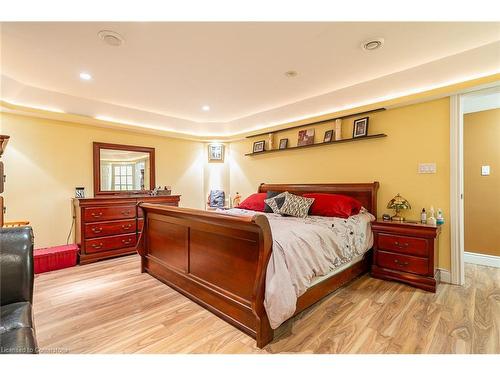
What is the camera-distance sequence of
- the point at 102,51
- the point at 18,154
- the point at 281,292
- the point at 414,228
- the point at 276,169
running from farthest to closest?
the point at 276,169 → the point at 18,154 → the point at 414,228 → the point at 102,51 → the point at 281,292

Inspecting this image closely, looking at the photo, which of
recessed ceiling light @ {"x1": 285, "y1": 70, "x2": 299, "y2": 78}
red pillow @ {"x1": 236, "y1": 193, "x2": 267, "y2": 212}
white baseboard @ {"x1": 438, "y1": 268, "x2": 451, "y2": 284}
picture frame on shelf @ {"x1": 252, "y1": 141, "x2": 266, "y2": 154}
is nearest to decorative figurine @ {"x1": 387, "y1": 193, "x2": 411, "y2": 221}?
white baseboard @ {"x1": 438, "y1": 268, "x2": 451, "y2": 284}

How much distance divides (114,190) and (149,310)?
270 centimetres

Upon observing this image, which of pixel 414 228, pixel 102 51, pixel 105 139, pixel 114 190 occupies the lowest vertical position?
pixel 414 228

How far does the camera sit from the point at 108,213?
369 cm

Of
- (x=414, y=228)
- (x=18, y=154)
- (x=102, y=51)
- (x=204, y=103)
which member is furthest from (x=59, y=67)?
(x=414, y=228)

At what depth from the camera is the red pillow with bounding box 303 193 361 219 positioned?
298 cm

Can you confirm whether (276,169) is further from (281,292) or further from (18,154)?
(18,154)

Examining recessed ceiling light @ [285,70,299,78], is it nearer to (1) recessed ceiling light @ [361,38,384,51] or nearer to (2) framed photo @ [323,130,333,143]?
(1) recessed ceiling light @ [361,38,384,51]

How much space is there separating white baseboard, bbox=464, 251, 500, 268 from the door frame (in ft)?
3.52

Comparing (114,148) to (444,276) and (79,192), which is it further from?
(444,276)

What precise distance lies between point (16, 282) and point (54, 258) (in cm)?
233

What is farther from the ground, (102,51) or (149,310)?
(102,51)

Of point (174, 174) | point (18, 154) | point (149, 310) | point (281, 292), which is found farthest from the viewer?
point (174, 174)

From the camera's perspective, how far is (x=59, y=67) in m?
2.71
